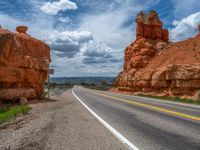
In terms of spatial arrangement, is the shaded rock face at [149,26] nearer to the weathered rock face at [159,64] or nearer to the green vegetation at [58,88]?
the weathered rock face at [159,64]

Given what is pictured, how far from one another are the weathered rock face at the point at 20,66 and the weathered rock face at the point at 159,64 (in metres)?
16.6

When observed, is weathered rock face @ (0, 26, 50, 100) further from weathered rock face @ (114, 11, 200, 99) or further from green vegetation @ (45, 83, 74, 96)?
green vegetation @ (45, 83, 74, 96)

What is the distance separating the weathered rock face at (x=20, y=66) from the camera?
20203mm

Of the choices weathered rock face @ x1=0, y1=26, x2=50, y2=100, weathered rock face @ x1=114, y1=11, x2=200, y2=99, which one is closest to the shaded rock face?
weathered rock face @ x1=114, y1=11, x2=200, y2=99

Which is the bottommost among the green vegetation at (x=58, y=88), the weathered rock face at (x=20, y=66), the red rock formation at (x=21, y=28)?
the green vegetation at (x=58, y=88)

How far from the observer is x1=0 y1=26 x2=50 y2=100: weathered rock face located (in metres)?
20.2

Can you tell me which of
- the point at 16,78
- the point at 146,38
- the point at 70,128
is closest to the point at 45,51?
the point at 16,78

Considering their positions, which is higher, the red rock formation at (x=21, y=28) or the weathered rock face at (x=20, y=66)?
the red rock formation at (x=21, y=28)

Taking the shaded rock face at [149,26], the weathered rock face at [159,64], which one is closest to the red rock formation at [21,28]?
the weathered rock face at [159,64]

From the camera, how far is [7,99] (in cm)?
2033

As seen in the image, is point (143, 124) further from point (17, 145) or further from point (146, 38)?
point (146, 38)

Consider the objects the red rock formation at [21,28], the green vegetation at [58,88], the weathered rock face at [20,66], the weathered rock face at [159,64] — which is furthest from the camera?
the green vegetation at [58,88]

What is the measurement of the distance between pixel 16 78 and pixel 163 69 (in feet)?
70.3

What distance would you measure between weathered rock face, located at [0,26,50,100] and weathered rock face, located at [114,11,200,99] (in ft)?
54.3
